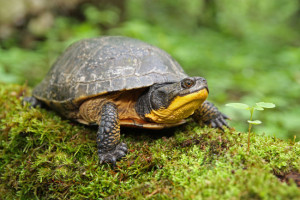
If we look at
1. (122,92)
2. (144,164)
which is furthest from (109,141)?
(122,92)

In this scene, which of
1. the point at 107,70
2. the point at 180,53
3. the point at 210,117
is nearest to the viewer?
the point at 107,70

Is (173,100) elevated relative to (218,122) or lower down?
elevated

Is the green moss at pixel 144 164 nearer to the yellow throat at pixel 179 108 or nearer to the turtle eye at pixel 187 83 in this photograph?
the yellow throat at pixel 179 108

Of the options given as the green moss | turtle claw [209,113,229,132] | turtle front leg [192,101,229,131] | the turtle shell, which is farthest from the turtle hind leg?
turtle claw [209,113,229,132]

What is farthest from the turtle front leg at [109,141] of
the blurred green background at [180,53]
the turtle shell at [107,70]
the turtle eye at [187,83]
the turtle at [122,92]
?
the blurred green background at [180,53]

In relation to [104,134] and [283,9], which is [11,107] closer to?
[104,134]

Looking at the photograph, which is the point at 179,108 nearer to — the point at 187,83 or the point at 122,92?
the point at 187,83
